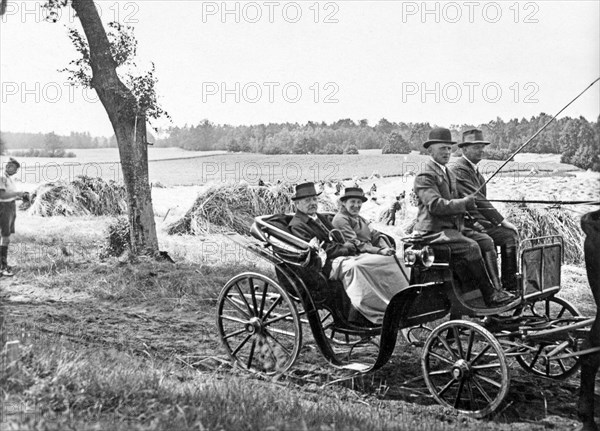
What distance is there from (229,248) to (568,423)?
554 cm

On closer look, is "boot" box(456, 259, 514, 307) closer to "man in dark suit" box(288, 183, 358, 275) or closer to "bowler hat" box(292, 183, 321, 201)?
"man in dark suit" box(288, 183, 358, 275)

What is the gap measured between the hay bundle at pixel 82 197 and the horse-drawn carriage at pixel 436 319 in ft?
18.0

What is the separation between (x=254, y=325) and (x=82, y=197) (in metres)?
6.14

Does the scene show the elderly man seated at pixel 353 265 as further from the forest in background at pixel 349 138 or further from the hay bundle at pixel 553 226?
the hay bundle at pixel 553 226

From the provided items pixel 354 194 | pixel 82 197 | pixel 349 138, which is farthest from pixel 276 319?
pixel 82 197

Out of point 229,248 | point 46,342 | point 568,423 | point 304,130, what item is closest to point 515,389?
point 568,423

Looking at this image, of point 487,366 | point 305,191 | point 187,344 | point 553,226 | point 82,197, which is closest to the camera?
point 487,366

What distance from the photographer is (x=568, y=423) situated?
4.12 m

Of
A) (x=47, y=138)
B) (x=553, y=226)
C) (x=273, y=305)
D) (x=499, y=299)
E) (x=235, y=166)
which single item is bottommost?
(x=273, y=305)

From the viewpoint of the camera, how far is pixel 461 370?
13.7ft

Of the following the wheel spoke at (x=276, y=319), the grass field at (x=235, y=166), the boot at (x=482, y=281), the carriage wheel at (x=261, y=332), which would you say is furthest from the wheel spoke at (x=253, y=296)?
the grass field at (x=235, y=166)

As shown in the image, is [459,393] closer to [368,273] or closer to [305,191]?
[368,273]

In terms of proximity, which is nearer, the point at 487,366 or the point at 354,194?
the point at 487,366

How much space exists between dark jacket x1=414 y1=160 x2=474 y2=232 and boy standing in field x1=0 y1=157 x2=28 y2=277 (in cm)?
397
